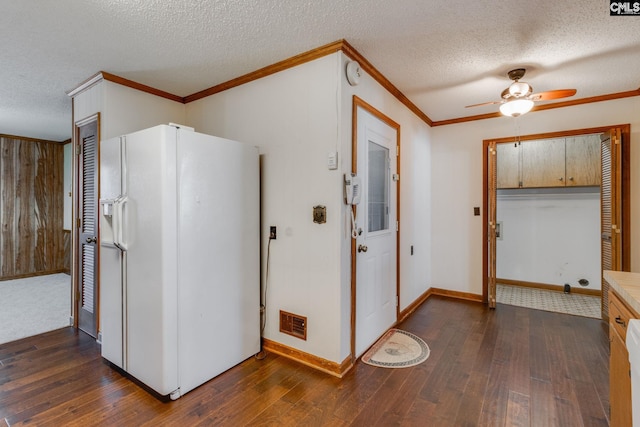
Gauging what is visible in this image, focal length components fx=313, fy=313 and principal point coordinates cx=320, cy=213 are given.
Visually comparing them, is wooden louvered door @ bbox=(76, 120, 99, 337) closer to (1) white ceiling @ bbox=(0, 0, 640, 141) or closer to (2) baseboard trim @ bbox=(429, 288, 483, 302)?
(1) white ceiling @ bbox=(0, 0, 640, 141)

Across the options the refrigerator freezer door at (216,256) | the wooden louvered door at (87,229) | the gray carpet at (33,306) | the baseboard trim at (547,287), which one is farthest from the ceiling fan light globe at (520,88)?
the gray carpet at (33,306)

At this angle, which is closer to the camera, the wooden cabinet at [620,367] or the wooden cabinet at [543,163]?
the wooden cabinet at [620,367]

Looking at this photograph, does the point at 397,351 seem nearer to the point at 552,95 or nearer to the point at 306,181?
the point at 306,181

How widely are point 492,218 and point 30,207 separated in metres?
7.35

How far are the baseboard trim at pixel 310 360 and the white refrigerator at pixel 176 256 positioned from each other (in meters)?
0.18

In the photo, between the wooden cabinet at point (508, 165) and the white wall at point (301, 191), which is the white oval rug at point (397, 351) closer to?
the white wall at point (301, 191)

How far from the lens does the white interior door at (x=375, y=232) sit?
2.65 m

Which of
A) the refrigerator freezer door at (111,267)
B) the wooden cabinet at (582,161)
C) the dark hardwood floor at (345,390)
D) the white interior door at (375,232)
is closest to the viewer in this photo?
the dark hardwood floor at (345,390)

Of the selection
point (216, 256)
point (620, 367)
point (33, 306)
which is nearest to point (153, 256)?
point (216, 256)

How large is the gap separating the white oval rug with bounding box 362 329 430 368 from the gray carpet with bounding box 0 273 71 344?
325 centimetres

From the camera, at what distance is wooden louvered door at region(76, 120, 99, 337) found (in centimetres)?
302

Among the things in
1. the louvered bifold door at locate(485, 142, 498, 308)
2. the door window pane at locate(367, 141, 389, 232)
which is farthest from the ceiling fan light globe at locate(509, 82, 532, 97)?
the door window pane at locate(367, 141, 389, 232)

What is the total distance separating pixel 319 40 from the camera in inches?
89.9

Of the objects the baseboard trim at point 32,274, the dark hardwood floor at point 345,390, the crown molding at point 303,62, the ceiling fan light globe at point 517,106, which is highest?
the crown molding at point 303,62
